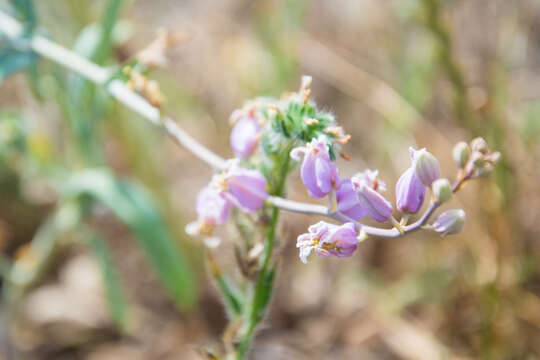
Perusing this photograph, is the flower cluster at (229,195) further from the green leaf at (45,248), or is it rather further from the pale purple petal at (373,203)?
the green leaf at (45,248)

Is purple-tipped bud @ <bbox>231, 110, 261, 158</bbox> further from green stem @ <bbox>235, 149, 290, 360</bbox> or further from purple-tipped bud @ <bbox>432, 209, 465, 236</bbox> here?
purple-tipped bud @ <bbox>432, 209, 465, 236</bbox>

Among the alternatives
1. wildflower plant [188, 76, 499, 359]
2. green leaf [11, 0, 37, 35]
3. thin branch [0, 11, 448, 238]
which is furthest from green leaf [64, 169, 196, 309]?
wildflower plant [188, 76, 499, 359]

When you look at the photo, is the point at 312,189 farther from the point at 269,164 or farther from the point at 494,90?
the point at 494,90

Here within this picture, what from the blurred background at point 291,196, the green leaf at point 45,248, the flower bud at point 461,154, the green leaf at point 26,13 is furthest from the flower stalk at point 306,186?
the green leaf at point 45,248

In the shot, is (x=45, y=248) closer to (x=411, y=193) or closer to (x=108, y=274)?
(x=108, y=274)

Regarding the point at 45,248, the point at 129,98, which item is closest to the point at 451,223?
the point at 129,98

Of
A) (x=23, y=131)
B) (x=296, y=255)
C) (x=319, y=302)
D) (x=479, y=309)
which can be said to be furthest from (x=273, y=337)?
(x=23, y=131)
